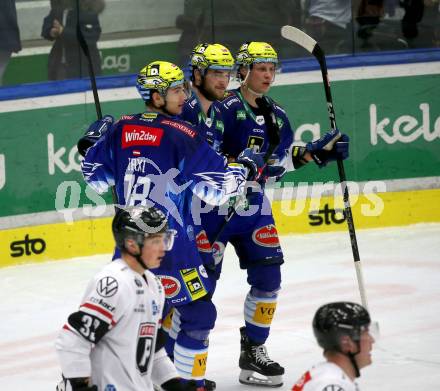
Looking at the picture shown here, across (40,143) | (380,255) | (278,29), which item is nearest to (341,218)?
(380,255)

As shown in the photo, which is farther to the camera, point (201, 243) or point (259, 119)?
point (259, 119)

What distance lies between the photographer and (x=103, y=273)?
386cm

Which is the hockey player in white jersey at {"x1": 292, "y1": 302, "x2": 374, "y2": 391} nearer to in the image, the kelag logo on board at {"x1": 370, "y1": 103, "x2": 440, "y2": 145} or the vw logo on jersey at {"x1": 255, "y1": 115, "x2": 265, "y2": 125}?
the vw logo on jersey at {"x1": 255, "y1": 115, "x2": 265, "y2": 125}

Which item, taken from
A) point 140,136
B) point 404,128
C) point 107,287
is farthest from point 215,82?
point 404,128

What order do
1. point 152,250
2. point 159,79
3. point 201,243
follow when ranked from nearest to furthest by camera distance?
point 152,250 → point 159,79 → point 201,243

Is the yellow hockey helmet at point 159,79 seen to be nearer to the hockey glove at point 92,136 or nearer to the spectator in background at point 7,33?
the hockey glove at point 92,136

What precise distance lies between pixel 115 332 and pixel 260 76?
2.54 meters

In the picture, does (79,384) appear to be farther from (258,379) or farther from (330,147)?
(330,147)

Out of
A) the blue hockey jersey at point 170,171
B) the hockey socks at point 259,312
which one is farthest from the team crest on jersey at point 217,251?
the blue hockey jersey at point 170,171

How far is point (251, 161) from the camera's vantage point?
5.46 m

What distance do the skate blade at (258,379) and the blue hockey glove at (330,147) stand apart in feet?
3.70

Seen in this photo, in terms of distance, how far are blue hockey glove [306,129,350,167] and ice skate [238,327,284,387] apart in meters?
1.02

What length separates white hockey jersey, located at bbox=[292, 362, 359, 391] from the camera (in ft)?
10.7

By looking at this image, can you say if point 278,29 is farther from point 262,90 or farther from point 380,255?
point 262,90
